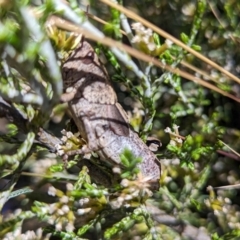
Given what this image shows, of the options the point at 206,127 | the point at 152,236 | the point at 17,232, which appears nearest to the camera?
the point at 17,232

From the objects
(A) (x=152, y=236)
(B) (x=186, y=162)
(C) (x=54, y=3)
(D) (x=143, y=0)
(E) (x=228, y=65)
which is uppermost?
(C) (x=54, y=3)

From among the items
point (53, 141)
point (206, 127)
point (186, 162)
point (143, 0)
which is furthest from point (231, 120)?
point (53, 141)

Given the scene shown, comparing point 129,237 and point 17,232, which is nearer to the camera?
point 17,232

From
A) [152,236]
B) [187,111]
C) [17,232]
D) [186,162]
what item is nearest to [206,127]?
[187,111]

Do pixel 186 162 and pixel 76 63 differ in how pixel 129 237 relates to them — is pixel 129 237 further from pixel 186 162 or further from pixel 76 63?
pixel 76 63

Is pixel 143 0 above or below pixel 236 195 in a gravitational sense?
above

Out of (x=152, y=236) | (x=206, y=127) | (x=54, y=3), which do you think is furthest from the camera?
(x=206, y=127)

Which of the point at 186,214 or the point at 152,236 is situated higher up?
the point at 152,236

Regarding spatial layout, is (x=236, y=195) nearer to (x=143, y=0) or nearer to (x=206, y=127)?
(x=206, y=127)

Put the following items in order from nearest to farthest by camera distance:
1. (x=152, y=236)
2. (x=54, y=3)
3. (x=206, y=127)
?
(x=54, y=3), (x=152, y=236), (x=206, y=127)
